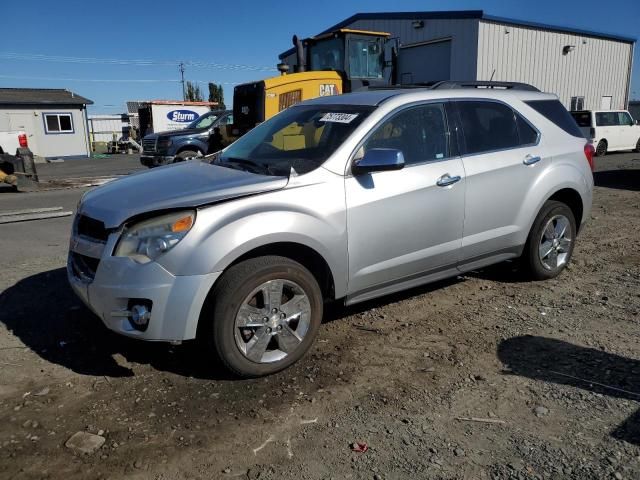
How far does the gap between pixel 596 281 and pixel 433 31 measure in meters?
20.7

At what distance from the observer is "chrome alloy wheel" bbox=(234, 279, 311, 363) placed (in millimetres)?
3357

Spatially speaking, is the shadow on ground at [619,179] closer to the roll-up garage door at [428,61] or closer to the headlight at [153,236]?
the roll-up garage door at [428,61]

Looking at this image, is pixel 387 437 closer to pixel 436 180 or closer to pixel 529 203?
pixel 436 180

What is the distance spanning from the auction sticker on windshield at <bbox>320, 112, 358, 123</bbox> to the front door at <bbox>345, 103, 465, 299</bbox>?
0.82 ft

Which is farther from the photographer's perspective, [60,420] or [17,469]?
[60,420]

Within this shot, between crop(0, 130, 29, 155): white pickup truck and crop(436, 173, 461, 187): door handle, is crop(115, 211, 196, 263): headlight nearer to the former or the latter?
crop(436, 173, 461, 187): door handle

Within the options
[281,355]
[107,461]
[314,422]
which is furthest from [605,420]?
[107,461]

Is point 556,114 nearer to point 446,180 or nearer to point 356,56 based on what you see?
point 446,180

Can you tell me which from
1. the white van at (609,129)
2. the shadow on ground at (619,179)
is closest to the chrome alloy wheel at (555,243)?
the shadow on ground at (619,179)

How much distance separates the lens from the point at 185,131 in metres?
16.1

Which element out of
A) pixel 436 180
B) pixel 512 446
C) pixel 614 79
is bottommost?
pixel 512 446

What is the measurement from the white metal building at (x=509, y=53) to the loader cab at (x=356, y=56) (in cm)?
772

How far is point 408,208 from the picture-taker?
3.98 m

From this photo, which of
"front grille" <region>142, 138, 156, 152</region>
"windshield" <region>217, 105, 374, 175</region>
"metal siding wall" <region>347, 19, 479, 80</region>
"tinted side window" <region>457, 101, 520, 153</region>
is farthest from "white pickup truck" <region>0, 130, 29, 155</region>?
"metal siding wall" <region>347, 19, 479, 80</region>
